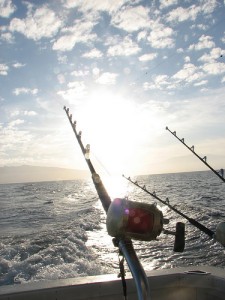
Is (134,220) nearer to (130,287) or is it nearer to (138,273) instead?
(138,273)

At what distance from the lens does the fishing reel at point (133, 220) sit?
1.44m

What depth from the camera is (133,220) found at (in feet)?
4.72

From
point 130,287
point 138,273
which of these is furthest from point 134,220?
point 130,287

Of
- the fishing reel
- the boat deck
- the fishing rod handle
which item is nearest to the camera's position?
the fishing rod handle

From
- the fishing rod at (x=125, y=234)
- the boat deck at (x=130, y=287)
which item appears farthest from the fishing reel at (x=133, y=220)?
the boat deck at (x=130, y=287)

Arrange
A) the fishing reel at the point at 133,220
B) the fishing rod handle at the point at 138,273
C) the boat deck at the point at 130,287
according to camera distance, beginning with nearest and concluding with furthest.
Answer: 1. the fishing rod handle at the point at 138,273
2. the fishing reel at the point at 133,220
3. the boat deck at the point at 130,287

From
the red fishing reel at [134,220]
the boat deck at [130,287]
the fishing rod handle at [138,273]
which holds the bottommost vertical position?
the boat deck at [130,287]

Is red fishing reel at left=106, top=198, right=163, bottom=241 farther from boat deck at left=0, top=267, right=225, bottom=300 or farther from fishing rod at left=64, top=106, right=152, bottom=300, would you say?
boat deck at left=0, top=267, right=225, bottom=300

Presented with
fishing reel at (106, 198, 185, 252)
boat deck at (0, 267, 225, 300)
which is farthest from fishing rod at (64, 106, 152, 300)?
boat deck at (0, 267, 225, 300)

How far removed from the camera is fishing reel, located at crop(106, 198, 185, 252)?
4.72 ft

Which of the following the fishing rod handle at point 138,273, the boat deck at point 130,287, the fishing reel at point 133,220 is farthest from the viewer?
the boat deck at point 130,287

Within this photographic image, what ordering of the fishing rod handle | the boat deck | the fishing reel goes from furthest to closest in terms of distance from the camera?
the boat deck, the fishing reel, the fishing rod handle

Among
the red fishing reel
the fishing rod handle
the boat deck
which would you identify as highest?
the red fishing reel

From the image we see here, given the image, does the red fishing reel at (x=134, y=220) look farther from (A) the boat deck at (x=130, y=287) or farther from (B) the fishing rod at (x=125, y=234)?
(A) the boat deck at (x=130, y=287)
